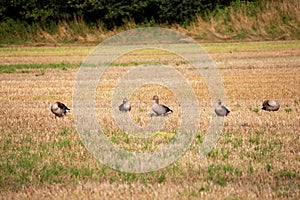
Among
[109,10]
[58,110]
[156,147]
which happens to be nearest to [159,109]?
[58,110]

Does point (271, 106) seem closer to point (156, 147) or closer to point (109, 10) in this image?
point (156, 147)

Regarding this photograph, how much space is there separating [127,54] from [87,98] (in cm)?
1452

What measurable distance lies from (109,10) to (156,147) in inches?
1166

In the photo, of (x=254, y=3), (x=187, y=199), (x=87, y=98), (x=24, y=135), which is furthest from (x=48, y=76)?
(x=254, y=3)

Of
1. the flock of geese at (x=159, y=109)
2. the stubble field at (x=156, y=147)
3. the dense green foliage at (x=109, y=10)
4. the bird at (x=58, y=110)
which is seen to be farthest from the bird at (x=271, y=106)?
the dense green foliage at (x=109, y=10)

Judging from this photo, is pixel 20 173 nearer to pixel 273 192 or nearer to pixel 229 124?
pixel 273 192

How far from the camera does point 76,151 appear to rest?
834 cm

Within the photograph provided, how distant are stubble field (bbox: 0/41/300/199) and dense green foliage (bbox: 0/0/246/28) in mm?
19805

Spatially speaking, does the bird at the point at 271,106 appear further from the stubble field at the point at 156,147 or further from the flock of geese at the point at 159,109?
the stubble field at the point at 156,147

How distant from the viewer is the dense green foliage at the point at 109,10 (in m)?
37.1

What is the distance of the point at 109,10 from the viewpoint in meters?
37.5

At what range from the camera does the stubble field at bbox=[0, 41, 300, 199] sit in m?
6.48

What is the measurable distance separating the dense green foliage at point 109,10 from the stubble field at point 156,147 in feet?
65.0

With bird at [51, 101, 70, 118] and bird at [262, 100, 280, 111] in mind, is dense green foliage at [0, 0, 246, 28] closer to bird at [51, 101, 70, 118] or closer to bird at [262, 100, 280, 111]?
bird at [262, 100, 280, 111]
